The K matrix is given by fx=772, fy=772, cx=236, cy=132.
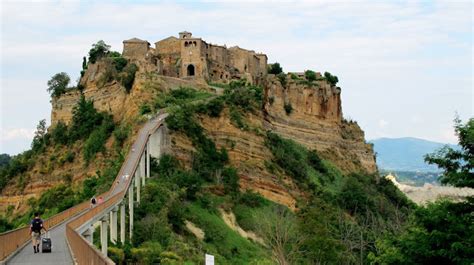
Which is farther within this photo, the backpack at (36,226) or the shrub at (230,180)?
the shrub at (230,180)

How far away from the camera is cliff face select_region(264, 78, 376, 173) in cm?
8031

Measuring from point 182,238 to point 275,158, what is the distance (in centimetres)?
2082

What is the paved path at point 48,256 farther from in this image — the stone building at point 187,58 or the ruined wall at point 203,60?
the ruined wall at point 203,60

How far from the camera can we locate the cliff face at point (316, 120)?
8031 cm

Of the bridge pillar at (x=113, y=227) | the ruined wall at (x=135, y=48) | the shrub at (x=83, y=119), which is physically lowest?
the bridge pillar at (x=113, y=227)

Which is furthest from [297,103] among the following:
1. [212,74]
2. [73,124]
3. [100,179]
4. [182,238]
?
[182,238]

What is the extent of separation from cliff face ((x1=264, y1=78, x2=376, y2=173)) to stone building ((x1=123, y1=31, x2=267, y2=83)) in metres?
4.67

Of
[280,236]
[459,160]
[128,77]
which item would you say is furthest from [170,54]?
[459,160]

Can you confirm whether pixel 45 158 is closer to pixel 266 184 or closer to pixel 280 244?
pixel 266 184

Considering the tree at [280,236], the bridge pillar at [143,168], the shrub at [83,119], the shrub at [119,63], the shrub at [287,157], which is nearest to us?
the tree at [280,236]

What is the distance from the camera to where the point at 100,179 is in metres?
60.2

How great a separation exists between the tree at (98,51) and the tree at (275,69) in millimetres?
21606

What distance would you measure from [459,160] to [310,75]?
6174cm

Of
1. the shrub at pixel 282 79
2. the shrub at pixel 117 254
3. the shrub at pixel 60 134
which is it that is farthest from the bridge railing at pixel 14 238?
the shrub at pixel 282 79
